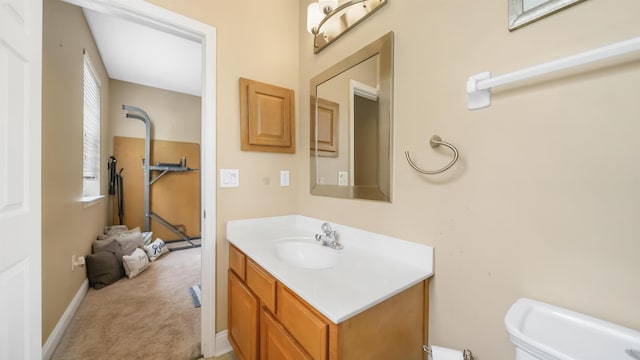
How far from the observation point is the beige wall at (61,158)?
148cm

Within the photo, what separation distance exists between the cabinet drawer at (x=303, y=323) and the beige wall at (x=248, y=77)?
2.67ft

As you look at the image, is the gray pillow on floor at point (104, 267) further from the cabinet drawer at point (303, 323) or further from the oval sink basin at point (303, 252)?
the cabinet drawer at point (303, 323)

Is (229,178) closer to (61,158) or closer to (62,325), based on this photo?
(61,158)

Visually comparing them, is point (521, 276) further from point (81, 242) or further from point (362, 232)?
point (81, 242)

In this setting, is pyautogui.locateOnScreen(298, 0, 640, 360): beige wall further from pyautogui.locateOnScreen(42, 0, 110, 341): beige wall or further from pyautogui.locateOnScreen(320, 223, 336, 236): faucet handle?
pyautogui.locateOnScreen(42, 0, 110, 341): beige wall

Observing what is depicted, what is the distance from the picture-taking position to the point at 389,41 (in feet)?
3.63

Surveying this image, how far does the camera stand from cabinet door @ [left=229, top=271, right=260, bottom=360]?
1100 mm

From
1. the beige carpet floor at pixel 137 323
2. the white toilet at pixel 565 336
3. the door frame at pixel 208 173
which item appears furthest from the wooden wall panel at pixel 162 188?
the white toilet at pixel 565 336

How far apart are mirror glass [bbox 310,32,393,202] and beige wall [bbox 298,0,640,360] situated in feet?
0.22

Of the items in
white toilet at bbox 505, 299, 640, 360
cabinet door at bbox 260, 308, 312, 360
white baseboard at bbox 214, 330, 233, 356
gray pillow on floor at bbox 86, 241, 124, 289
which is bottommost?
white baseboard at bbox 214, 330, 233, 356

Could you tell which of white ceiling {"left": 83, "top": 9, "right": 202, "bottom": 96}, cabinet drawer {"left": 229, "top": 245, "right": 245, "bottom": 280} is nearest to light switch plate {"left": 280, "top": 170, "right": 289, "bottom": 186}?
cabinet drawer {"left": 229, "top": 245, "right": 245, "bottom": 280}
